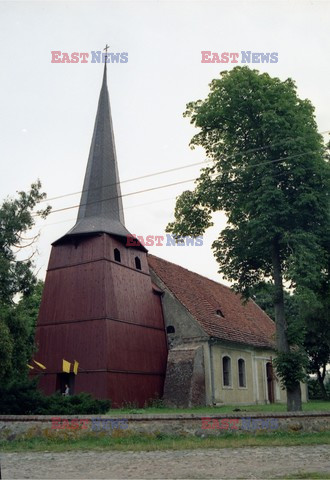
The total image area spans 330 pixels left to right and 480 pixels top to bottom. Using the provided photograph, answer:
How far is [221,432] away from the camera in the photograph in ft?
48.0

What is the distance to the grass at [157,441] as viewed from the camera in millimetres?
13188

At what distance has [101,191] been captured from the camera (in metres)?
30.8

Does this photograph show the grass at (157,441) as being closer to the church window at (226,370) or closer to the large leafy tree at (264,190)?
the large leafy tree at (264,190)

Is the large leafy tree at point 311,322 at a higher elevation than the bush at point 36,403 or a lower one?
higher

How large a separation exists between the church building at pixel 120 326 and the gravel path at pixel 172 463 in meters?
13.4

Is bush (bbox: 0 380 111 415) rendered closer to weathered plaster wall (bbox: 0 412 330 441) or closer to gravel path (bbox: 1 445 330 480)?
weathered plaster wall (bbox: 0 412 330 441)

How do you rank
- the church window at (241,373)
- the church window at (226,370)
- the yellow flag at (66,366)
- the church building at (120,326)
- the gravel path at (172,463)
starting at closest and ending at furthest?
the gravel path at (172,463) → the yellow flag at (66,366) → the church building at (120,326) → the church window at (226,370) → the church window at (241,373)

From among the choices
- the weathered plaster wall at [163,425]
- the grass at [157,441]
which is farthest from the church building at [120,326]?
the grass at [157,441]

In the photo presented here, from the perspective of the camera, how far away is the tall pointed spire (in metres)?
29.4

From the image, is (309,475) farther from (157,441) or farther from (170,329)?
(170,329)

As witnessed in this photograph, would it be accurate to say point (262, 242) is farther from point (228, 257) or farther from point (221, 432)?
point (221, 432)

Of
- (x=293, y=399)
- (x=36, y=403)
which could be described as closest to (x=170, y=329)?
(x=293, y=399)

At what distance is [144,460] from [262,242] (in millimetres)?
11430

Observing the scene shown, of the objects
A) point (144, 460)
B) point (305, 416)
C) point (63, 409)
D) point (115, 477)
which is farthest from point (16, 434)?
point (305, 416)
